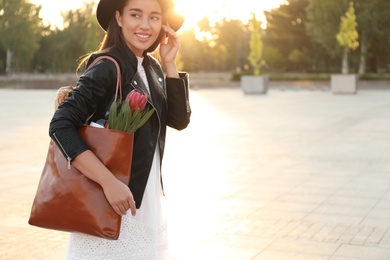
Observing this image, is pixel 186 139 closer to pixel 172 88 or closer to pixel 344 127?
pixel 344 127

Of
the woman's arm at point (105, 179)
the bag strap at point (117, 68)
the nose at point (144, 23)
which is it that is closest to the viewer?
the woman's arm at point (105, 179)

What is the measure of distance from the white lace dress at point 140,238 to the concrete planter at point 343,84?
3290 centimetres

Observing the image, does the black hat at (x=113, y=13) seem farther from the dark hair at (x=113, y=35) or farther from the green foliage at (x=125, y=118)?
the green foliage at (x=125, y=118)

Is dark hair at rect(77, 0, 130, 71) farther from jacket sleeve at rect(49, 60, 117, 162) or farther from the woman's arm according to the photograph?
the woman's arm

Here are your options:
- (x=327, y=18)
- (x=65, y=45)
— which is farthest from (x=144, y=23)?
(x=65, y=45)

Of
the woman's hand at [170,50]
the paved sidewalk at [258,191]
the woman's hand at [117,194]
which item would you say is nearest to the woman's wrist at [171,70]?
the woman's hand at [170,50]

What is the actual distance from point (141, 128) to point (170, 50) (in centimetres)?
45

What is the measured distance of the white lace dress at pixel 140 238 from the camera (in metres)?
2.99

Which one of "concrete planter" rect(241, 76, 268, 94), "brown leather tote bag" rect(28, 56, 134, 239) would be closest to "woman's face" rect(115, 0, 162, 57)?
"brown leather tote bag" rect(28, 56, 134, 239)

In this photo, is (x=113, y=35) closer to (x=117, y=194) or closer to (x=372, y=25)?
(x=117, y=194)

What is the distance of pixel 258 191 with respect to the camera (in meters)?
8.95

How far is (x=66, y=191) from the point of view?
2840 millimetres

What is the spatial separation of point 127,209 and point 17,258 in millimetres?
3230

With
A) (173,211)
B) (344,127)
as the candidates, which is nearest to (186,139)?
(344,127)
